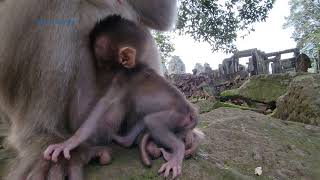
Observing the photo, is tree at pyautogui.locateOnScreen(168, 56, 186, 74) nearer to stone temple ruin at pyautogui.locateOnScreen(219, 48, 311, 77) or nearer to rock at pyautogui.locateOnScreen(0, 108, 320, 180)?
stone temple ruin at pyautogui.locateOnScreen(219, 48, 311, 77)

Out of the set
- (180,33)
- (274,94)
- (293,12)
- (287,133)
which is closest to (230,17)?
(180,33)

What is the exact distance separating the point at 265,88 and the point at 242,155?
21.5 ft

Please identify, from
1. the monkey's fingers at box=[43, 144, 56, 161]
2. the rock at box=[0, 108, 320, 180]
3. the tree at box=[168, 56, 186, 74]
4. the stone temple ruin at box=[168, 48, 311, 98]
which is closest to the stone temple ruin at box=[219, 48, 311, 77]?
the stone temple ruin at box=[168, 48, 311, 98]

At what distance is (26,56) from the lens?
92.7 inches

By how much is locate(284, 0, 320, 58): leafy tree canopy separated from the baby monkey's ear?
130ft

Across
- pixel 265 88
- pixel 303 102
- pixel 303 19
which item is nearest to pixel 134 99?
pixel 303 102

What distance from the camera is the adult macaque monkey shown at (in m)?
2.29

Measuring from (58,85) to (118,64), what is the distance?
0.33 metres

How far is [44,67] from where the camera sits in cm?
231

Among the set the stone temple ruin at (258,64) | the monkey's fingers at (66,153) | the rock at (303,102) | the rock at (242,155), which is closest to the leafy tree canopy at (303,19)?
the stone temple ruin at (258,64)

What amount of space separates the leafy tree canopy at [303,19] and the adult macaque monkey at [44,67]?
39620 mm

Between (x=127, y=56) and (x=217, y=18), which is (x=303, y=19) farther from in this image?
(x=127, y=56)

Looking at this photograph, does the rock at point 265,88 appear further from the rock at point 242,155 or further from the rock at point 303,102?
the rock at point 242,155

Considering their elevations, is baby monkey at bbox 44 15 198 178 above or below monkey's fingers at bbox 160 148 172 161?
above
